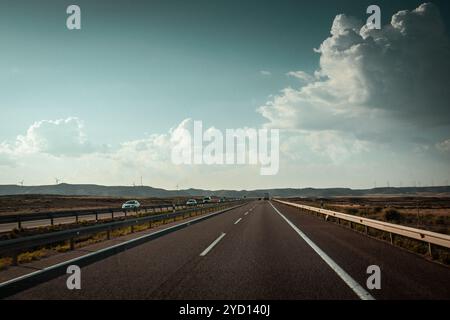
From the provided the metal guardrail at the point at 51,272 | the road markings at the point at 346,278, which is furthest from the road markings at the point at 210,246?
the road markings at the point at 346,278

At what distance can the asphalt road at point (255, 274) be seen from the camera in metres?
5.71

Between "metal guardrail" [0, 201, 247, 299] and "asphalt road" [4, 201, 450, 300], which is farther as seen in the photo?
"metal guardrail" [0, 201, 247, 299]

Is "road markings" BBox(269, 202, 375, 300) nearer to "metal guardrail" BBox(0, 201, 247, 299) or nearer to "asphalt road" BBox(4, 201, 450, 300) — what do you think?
"asphalt road" BBox(4, 201, 450, 300)

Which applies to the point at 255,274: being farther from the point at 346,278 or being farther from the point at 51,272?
the point at 51,272

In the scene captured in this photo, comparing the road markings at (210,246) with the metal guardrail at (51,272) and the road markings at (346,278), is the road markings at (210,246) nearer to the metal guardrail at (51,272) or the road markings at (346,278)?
the metal guardrail at (51,272)

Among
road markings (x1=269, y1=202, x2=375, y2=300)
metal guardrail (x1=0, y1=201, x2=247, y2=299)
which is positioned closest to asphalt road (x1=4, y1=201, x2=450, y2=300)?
road markings (x1=269, y1=202, x2=375, y2=300)

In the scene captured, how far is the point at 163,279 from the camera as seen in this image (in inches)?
265

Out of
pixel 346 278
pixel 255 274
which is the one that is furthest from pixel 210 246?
pixel 346 278

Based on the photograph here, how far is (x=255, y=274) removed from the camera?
7.15 meters

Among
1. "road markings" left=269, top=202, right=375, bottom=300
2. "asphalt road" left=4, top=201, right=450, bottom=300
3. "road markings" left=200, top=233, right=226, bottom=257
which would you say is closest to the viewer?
"road markings" left=269, top=202, right=375, bottom=300

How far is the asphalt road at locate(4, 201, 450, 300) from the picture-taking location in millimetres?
5711
